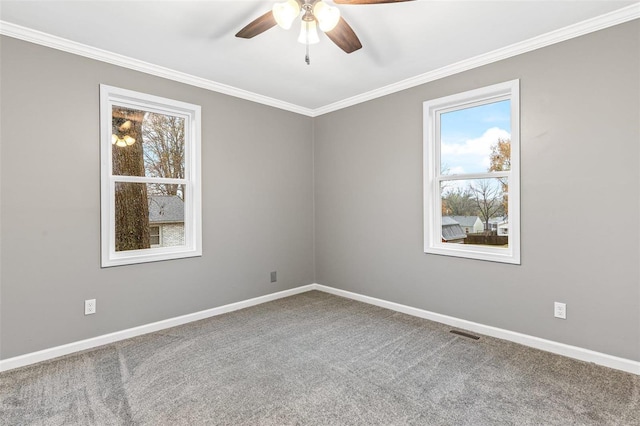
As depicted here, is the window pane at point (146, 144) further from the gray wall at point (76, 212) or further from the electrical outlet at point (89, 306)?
the electrical outlet at point (89, 306)

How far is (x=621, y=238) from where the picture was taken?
2.40 metres

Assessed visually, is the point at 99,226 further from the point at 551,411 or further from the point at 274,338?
the point at 551,411

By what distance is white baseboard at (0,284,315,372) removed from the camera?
8.30 ft

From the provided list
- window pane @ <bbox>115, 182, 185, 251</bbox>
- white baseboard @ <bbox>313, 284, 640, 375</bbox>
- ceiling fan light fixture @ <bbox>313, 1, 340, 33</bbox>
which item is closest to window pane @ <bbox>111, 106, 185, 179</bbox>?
window pane @ <bbox>115, 182, 185, 251</bbox>

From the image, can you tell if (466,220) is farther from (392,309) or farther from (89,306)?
(89,306)

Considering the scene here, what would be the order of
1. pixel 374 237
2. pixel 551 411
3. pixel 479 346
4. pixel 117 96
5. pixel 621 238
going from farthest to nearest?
1. pixel 374 237
2. pixel 117 96
3. pixel 479 346
4. pixel 621 238
5. pixel 551 411

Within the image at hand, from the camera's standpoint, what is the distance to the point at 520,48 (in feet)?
9.19

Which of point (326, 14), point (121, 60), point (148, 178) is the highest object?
point (121, 60)

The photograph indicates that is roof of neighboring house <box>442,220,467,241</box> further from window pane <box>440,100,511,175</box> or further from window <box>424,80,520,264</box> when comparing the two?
window pane <box>440,100,511,175</box>

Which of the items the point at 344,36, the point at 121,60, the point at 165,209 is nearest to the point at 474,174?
the point at 344,36

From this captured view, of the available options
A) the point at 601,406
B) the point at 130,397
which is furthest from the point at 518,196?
the point at 130,397

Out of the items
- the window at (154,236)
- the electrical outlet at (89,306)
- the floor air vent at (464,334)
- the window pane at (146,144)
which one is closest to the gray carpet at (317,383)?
the floor air vent at (464,334)

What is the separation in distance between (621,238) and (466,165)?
4.44 feet

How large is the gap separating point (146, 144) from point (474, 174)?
10.6 feet
